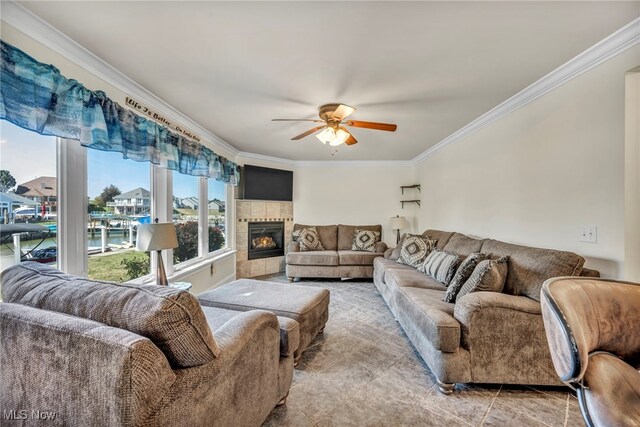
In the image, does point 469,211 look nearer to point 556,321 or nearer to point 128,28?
point 556,321

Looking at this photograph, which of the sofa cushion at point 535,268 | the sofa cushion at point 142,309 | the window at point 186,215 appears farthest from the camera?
the window at point 186,215

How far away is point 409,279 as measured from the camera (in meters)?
2.86

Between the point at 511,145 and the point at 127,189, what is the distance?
12.8ft

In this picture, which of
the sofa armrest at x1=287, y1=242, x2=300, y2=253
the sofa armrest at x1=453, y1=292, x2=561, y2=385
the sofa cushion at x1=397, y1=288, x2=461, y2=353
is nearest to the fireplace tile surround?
the sofa armrest at x1=287, y1=242, x2=300, y2=253

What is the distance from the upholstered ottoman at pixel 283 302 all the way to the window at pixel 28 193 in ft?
3.68

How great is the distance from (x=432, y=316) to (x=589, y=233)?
52.0 inches

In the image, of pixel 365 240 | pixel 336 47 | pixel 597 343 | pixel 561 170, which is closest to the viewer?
pixel 597 343

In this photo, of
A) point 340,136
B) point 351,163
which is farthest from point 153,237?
point 351,163

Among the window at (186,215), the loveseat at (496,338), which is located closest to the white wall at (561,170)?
the loveseat at (496,338)

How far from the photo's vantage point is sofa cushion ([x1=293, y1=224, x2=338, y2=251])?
5191 mm

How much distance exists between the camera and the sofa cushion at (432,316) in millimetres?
1750

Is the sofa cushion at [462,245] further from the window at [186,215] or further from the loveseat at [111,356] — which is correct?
the window at [186,215]

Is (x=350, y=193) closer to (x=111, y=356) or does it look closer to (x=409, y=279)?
(x=409, y=279)

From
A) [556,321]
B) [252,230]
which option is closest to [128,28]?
[556,321]
